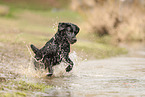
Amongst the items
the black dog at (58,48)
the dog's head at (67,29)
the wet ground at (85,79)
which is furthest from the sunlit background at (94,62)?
the dog's head at (67,29)

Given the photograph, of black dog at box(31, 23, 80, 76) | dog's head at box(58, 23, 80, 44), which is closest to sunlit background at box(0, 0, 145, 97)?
black dog at box(31, 23, 80, 76)

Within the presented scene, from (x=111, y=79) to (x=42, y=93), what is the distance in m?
2.20

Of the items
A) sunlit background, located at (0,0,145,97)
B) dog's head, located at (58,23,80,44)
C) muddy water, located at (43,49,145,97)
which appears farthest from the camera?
dog's head, located at (58,23,80,44)

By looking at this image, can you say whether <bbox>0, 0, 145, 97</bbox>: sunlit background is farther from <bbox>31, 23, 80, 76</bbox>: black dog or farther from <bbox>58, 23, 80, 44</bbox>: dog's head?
<bbox>58, 23, 80, 44</bbox>: dog's head

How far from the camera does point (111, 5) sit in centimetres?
1941

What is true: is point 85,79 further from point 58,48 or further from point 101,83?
point 58,48

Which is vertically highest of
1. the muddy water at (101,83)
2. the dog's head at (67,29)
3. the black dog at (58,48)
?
the dog's head at (67,29)

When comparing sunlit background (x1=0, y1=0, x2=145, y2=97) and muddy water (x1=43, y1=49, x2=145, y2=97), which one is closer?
muddy water (x1=43, y1=49, x2=145, y2=97)

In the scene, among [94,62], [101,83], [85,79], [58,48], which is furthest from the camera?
[94,62]

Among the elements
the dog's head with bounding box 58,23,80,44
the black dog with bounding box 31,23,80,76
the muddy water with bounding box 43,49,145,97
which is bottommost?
the muddy water with bounding box 43,49,145,97

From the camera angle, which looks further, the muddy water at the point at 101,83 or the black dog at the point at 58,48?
the black dog at the point at 58,48

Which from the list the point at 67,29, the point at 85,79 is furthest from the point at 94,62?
the point at 67,29

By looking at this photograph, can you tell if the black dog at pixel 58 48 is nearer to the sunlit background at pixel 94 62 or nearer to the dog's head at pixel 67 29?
the dog's head at pixel 67 29

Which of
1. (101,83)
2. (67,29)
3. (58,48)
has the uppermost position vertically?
(67,29)
